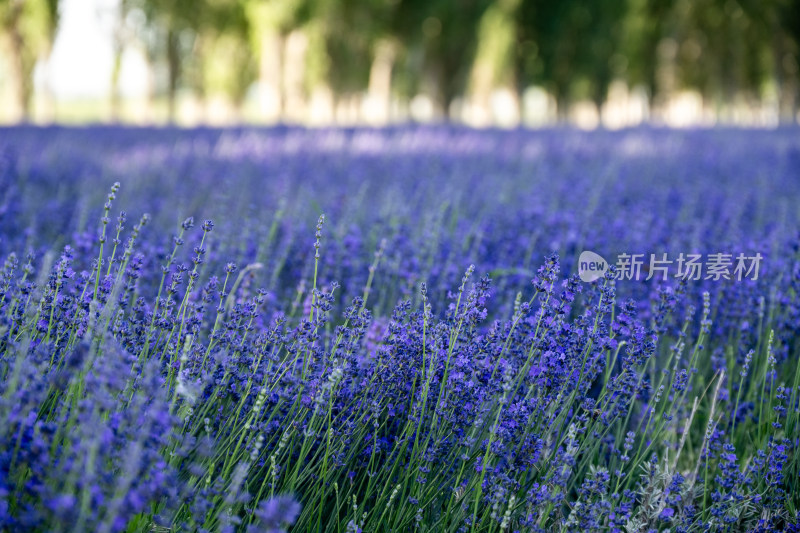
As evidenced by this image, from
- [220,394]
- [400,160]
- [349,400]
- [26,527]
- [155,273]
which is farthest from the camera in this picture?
[400,160]

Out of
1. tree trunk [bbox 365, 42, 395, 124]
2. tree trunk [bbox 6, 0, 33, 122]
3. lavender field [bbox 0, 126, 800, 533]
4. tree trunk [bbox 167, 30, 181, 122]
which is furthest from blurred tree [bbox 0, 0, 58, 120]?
lavender field [bbox 0, 126, 800, 533]

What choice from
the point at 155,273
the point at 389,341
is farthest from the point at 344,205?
the point at 389,341

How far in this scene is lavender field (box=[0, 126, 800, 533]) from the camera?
127cm

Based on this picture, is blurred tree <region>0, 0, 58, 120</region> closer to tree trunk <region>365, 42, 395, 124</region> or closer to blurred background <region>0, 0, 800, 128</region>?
blurred background <region>0, 0, 800, 128</region>

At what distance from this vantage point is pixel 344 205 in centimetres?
438

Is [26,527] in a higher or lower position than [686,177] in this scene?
lower

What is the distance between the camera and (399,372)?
1.81 metres

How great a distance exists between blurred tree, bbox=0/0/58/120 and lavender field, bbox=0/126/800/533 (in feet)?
52.0

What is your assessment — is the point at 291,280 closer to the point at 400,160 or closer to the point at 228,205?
the point at 228,205

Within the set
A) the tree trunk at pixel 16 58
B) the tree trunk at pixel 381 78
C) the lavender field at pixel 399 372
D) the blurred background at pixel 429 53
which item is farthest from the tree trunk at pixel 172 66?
the lavender field at pixel 399 372

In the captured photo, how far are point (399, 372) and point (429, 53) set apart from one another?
25233mm

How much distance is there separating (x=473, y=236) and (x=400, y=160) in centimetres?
385

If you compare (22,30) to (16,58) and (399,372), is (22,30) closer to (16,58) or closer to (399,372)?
(16,58)

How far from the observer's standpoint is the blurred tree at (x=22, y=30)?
56.9 ft
